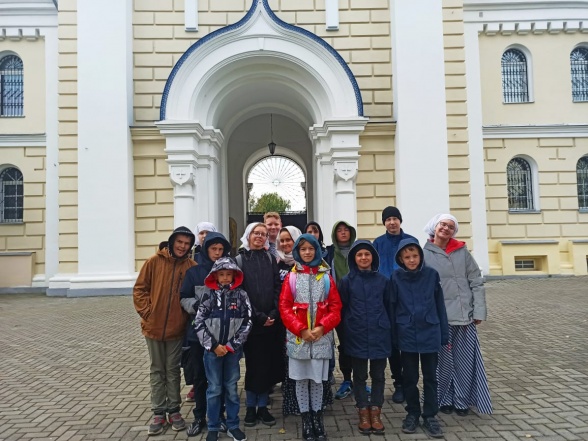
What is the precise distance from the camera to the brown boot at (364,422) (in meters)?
3.80

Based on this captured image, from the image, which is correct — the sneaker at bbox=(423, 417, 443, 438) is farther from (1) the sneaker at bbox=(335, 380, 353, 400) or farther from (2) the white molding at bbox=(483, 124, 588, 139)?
(2) the white molding at bbox=(483, 124, 588, 139)

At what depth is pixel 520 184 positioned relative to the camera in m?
14.5

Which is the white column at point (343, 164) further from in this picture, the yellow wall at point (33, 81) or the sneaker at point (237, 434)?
the yellow wall at point (33, 81)

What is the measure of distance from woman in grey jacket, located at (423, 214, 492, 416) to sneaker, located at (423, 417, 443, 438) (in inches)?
17.9

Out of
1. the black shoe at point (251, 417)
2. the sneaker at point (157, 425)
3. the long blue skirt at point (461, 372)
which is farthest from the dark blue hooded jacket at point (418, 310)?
the sneaker at point (157, 425)

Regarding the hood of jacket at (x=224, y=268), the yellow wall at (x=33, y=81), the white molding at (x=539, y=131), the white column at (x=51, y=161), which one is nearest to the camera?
the hood of jacket at (x=224, y=268)

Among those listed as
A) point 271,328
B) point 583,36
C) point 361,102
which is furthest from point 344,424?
point 583,36

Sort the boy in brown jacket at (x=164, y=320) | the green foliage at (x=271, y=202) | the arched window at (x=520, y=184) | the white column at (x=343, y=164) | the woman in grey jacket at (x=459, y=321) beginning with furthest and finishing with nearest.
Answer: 1. the green foliage at (x=271, y=202)
2. the arched window at (x=520, y=184)
3. the white column at (x=343, y=164)
4. the woman in grey jacket at (x=459, y=321)
5. the boy in brown jacket at (x=164, y=320)

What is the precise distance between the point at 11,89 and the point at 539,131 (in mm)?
16174

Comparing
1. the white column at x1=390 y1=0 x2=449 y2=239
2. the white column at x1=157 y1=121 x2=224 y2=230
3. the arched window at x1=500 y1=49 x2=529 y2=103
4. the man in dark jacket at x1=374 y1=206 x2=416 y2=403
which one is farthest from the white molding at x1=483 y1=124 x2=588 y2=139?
the man in dark jacket at x1=374 y1=206 x2=416 y2=403

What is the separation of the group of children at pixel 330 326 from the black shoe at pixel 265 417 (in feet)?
1.20

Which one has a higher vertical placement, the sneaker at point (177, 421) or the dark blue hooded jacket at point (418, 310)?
the dark blue hooded jacket at point (418, 310)

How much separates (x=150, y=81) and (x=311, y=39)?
408 cm

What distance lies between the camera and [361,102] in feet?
36.0
